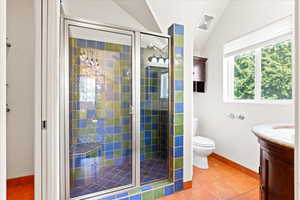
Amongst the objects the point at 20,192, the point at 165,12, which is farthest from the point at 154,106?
the point at 20,192

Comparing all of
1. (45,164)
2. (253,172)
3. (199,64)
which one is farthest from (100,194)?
(199,64)

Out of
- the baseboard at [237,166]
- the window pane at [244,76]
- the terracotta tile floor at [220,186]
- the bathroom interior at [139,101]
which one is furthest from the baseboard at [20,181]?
the window pane at [244,76]

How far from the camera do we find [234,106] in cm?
255

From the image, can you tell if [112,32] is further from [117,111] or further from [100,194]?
[100,194]

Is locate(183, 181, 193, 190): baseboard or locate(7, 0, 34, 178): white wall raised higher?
locate(7, 0, 34, 178): white wall

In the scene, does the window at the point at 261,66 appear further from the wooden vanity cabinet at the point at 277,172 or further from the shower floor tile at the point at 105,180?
the shower floor tile at the point at 105,180

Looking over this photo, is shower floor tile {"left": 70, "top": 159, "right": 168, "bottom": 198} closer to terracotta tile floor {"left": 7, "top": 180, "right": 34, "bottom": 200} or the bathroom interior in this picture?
the bathroom interior

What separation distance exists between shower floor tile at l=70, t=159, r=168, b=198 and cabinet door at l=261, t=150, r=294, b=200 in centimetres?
115

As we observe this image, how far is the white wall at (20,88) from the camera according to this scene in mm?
2002

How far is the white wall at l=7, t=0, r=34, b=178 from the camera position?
2.00m

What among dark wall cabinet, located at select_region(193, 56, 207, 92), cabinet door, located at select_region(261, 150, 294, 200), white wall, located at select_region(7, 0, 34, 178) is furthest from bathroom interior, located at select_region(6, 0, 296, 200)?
cabinet door, located at select_region(261, 150, 294, 200)

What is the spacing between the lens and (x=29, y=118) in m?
2.08

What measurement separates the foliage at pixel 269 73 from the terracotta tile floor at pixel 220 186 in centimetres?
115

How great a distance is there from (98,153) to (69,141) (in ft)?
1.67
